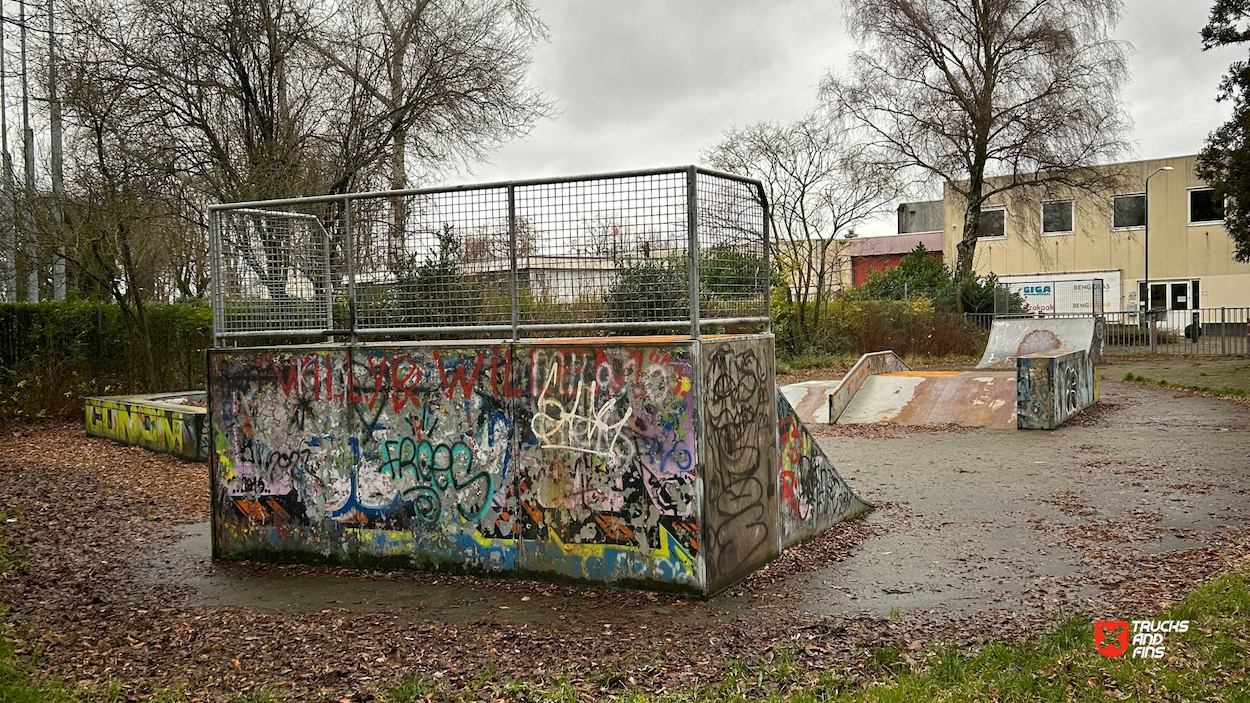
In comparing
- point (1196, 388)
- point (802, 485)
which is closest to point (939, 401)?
point (1196, 388)

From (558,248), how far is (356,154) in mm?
10871

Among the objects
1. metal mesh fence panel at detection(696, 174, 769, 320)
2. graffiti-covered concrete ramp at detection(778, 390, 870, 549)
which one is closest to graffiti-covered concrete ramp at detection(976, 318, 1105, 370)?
graffiti-covered concrete ramp at detection(778, 390, 870, 549)

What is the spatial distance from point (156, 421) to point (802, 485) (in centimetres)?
935

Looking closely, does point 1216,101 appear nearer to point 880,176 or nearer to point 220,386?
point 880,176

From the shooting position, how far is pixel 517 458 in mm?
6684

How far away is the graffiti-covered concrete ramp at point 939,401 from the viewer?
49.1 ft

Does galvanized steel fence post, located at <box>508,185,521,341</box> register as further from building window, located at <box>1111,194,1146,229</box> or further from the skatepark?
building window, located at <box>1111,194,1146,229</box>

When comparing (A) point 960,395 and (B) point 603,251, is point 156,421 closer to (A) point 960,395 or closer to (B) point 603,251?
(B) point 603,251

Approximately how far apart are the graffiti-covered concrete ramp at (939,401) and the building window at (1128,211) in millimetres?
25799

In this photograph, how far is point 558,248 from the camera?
6.73 m

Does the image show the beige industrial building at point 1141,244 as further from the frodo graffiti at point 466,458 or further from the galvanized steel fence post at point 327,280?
the frodo graffiti at point 466,458

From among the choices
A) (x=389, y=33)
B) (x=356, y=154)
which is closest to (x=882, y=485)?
(x=356, y=154)

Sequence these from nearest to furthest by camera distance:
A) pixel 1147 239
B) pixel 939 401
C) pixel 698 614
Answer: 1. pixel 698 614
2. pixel 939 401
3. pixel 1147 239

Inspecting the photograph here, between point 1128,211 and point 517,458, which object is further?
point 1128,211
